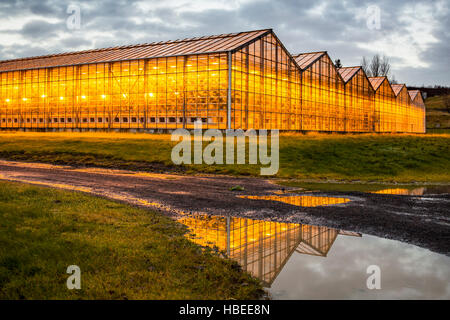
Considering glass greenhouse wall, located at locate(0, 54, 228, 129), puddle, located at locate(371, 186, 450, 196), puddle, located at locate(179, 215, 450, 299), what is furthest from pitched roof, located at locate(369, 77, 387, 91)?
puddle, located at locate(179, 215, 450, 299)

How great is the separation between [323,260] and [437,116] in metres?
144

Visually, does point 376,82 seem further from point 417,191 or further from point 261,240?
point 261,240

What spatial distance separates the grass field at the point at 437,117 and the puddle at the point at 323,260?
342ft

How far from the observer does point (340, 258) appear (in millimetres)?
9000

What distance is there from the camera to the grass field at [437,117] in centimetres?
11609

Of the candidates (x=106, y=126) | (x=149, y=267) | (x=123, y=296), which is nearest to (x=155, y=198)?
(x=149, y=267)

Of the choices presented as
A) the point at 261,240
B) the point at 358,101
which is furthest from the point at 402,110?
the point at 261,240

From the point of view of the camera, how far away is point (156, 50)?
51.4m

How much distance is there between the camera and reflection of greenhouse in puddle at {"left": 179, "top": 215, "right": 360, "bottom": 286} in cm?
851

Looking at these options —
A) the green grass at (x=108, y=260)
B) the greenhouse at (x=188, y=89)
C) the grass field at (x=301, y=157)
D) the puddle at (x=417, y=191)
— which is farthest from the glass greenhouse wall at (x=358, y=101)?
the green grass at (x=108, y=260)

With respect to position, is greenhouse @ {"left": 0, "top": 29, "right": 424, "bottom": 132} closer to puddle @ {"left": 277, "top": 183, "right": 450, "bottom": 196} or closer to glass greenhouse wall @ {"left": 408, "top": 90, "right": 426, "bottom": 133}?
puddle @ {"left": 277, "top": 183, "right": 450, "bottom": 196}

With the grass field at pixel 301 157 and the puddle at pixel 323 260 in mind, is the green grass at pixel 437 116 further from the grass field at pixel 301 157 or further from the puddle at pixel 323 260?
the puddle at pixel 323 260

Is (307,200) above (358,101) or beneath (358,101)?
beneath

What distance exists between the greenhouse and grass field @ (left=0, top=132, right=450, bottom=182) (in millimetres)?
7358
